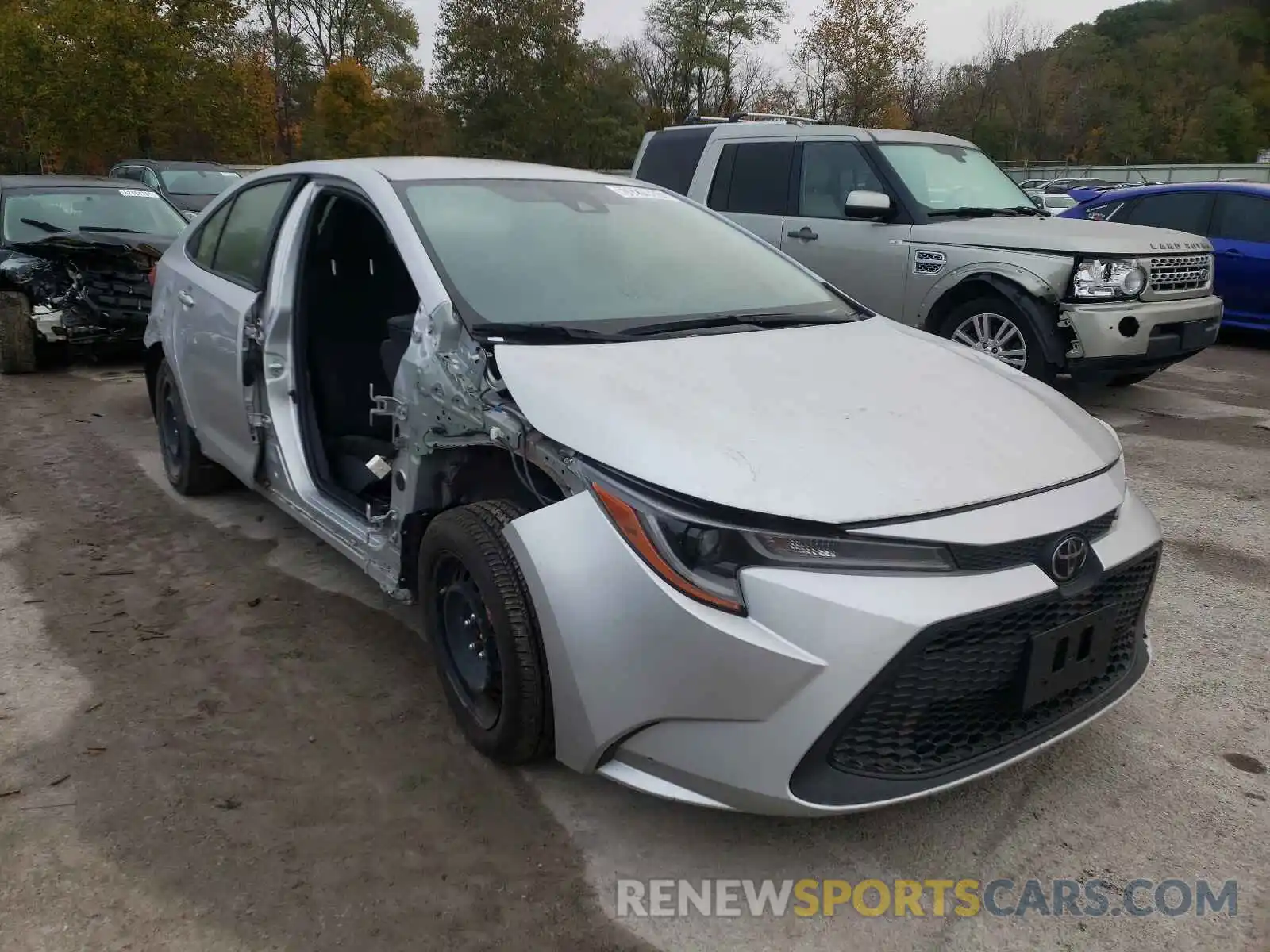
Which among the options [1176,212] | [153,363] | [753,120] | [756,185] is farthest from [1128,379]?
[153,363]

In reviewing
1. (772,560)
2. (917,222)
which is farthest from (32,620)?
(917,222)

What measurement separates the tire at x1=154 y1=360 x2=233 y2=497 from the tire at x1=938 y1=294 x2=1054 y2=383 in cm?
431

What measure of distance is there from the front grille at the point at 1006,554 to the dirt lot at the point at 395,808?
0.77 metres

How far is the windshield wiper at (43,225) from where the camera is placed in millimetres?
8250

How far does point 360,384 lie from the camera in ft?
13.3

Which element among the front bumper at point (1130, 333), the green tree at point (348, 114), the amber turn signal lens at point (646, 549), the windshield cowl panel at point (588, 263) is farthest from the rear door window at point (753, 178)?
the green tree at point (348, 114)

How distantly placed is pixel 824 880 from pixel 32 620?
2983 millimetres

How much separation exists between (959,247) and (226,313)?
4.59 meters

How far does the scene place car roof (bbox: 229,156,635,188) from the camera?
3436 mm

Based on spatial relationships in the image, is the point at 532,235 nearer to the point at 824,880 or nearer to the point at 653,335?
the point at 653,335

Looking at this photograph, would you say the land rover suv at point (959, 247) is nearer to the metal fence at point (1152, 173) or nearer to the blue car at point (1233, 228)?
the blue car at point (1233, 228)

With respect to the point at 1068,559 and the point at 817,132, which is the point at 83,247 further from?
the point at 1068,559

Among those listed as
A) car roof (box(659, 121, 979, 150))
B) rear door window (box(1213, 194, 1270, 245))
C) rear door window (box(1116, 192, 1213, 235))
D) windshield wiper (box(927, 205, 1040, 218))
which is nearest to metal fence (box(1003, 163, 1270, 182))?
rear door window (box(1116, 192, 1213, 235))

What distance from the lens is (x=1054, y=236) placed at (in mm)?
6250
